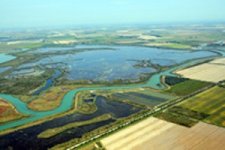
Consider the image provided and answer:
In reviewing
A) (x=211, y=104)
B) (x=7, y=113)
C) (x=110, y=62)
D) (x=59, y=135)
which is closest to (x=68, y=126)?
(x=59, y=135)

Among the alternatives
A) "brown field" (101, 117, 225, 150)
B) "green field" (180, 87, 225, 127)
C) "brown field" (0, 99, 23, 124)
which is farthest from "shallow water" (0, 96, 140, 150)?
"green field" (180, 87, 225, 127)

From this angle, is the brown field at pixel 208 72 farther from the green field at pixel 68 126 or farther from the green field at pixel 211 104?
the green field at pixel 68 126

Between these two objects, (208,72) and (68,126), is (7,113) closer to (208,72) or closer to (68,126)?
(68,126)

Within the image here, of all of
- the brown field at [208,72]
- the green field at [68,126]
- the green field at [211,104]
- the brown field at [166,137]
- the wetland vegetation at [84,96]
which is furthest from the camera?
the brown field at [208,72]

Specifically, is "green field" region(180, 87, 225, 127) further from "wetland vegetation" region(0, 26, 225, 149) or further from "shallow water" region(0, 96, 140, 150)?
"shallow water" region(0, 96, 140, 150)

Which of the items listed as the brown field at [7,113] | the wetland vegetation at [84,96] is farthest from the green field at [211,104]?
the brown field at [7,113]
